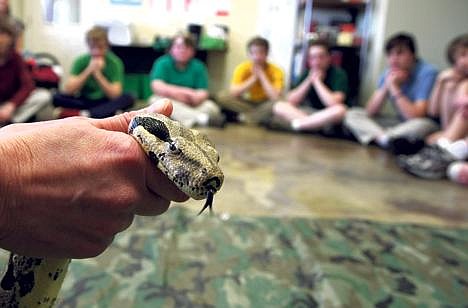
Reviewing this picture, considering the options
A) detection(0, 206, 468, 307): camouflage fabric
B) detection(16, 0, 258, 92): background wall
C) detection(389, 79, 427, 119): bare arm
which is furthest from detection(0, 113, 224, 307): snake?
detection(16, 0, 258, 92): background wall

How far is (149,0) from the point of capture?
305 inches

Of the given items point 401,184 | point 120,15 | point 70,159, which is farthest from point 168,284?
point 120,15

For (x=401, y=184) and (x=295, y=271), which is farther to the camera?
(x=401, y=184)

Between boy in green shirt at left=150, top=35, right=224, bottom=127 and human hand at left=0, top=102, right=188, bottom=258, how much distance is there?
4477 millimetres

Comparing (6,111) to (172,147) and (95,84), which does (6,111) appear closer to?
(95,84)

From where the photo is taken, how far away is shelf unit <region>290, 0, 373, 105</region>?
639cm

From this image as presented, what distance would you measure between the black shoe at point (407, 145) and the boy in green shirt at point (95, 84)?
2.56m

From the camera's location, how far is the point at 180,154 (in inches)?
34.0

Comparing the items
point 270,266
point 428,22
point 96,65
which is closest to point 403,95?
point 428,22

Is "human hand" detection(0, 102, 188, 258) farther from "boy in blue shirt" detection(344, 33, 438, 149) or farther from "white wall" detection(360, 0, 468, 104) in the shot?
"white wall" detection(360, 0, 468, 104)

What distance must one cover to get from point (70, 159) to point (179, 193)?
0.64 ft

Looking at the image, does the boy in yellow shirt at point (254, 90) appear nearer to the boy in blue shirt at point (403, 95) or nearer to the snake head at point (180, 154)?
the boy in blue shirt at point (403, 95)

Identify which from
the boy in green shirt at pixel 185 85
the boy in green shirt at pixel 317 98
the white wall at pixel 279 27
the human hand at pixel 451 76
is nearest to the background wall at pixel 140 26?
the white wall at pixel 279 27

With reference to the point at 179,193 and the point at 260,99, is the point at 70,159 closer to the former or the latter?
the point at 179,193
